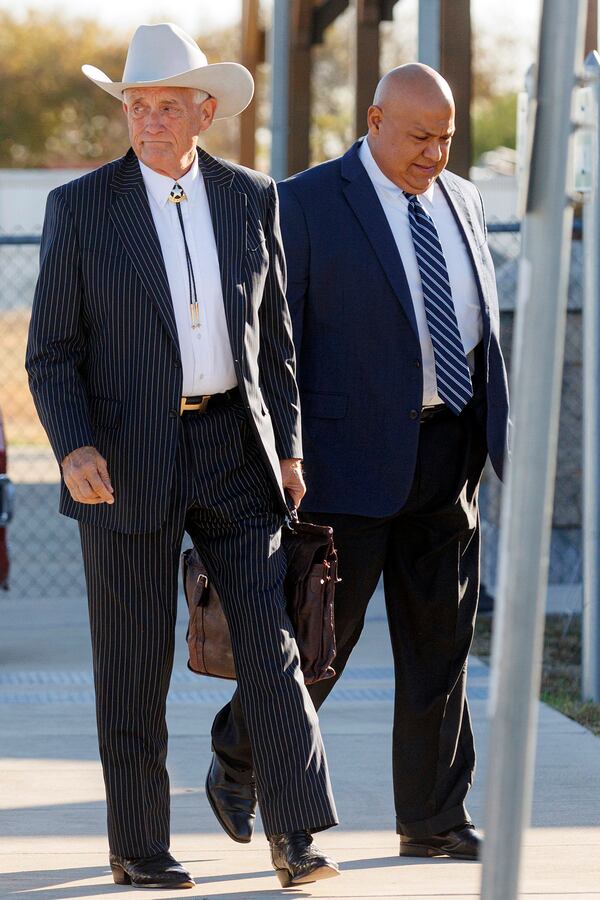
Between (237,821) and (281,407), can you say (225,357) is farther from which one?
(237,821)

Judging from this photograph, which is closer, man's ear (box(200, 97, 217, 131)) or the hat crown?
the hat crown

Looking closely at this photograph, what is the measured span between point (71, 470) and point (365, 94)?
736 cm

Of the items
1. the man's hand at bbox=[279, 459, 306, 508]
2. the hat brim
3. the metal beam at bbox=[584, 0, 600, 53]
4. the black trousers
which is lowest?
the black trousers

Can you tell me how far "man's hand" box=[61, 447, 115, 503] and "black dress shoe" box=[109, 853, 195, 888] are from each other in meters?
0.86

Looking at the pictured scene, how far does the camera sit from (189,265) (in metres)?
3.77

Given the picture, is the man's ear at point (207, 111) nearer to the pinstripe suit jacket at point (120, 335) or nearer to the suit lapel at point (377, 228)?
the pinstripe suit jacket at point (120, 335)

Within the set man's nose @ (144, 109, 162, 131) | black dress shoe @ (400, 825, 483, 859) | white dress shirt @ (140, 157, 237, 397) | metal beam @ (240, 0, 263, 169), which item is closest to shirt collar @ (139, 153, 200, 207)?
white dress shirt @ (140, 157, 237, 397)

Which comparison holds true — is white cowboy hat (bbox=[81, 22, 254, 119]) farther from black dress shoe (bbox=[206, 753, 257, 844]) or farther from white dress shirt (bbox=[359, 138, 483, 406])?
black dress shoe (bbox=[206, 753, 257, 844])

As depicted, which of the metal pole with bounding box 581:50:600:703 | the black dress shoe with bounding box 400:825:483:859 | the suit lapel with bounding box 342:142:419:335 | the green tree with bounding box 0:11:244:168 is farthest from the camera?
the green tree with bounding box 0:11:244:168

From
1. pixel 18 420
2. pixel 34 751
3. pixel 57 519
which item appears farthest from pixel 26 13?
pixel 34 751

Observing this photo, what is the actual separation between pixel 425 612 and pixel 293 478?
543mm

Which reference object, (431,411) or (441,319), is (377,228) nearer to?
(441,319)

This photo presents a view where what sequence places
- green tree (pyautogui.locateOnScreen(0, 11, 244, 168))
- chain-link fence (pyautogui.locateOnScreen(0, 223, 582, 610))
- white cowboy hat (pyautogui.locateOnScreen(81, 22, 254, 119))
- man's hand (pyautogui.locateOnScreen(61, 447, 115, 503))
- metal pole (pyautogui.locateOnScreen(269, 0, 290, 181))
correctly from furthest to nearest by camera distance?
green tree (pyautogui.locateOnScreen(0, 11, 244, 168)) < metal pole (pyautogui.locateOnScreen(269, 0, 290, 181)) < chain-link fence (pyautogui.locateOnScreen(0, 223, 582, 610)) < white cowboy hat (pyautogui.locateOnScreen(81, 22, 254, 119)) < man's hand (pyautogui.locateOnScreen(61, 447, 115, 503))

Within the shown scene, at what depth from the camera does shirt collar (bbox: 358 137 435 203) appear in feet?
13.6
